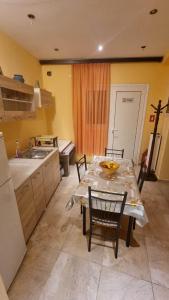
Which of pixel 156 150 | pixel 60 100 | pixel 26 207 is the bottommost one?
pixel 26 207

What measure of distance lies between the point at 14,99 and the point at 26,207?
1485 millimetres

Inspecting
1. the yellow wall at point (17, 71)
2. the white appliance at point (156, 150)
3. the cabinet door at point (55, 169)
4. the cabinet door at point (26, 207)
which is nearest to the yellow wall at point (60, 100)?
the yellow wall at point (17, 71)

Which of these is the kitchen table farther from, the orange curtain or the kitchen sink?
the orange curtain

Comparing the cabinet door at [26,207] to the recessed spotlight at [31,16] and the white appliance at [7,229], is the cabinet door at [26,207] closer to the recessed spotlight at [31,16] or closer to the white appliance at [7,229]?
the white appliance at [7,229]

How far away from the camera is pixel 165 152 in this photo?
3207 mm

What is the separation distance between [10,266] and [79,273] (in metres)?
0.71

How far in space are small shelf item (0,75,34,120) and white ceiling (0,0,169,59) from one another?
839 millimetres

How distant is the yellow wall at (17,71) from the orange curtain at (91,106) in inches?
40.1

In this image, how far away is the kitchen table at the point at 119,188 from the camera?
1509 mm

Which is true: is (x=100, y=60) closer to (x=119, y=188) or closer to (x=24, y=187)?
(x=119, y=188)

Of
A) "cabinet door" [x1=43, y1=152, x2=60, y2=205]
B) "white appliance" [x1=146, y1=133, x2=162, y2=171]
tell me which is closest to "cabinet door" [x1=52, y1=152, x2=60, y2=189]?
"cabinet door" [x1=43, y1=152, x2=60, y2=205]

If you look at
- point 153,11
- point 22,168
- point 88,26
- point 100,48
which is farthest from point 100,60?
point 22,168

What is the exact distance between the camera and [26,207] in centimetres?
184

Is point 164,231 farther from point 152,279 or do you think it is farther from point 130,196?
point 130,196
